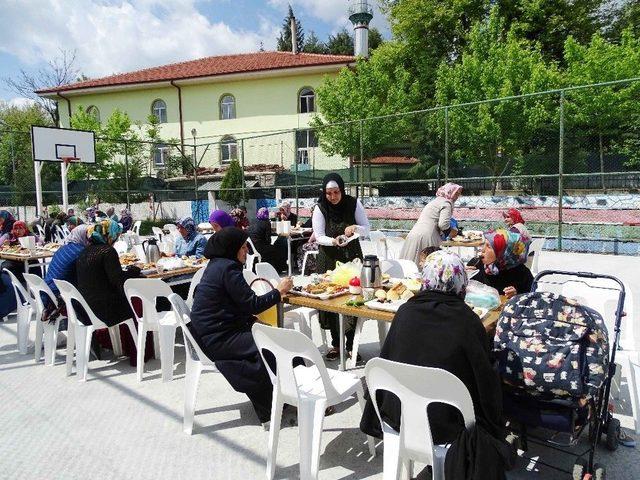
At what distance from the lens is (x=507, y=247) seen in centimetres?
334

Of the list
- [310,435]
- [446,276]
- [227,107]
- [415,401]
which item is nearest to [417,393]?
[415,401]

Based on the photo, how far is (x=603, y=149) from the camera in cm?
Answer: 1039

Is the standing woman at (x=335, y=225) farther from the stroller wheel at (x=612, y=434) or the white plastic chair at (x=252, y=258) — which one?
the stroller wheel at (x=612, y=434)

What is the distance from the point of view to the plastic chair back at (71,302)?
403 cm

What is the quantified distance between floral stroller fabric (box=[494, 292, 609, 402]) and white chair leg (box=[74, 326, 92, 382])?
343 cm

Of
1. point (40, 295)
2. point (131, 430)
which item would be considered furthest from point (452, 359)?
point (40, 295)

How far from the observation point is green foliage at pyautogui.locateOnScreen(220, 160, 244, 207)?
698 inches

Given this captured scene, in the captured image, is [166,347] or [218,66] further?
[218,66]

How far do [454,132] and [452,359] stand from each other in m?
11.3

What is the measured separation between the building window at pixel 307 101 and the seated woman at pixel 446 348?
24162 mm

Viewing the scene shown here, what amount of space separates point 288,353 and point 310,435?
44cm

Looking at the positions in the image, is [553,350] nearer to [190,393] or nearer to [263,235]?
[190,393]

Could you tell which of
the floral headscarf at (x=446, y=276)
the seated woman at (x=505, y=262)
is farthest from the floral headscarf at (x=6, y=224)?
the floral headscarf at (x=446, y=276)

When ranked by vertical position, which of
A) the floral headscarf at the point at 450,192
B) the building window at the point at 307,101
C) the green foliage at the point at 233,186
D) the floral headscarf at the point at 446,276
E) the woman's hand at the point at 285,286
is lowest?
the woman's hand at the point at 285,286
